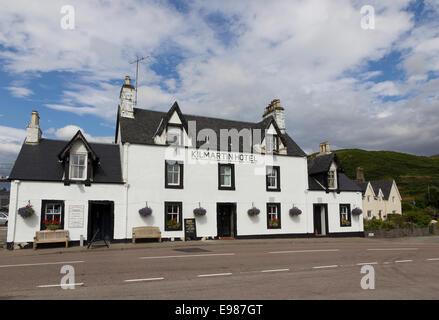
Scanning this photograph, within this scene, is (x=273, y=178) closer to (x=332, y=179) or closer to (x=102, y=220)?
(x=332, y=179)

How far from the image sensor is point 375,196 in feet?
174

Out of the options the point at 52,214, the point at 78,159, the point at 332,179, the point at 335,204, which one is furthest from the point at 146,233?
the point at 332,179

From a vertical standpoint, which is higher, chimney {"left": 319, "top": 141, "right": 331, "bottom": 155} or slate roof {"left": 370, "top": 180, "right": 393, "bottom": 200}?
chimney {"left": 319, "top": 141, "right": 331, "bottom": 155}

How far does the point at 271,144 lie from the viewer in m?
26.7

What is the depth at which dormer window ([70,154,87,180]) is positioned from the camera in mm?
20736

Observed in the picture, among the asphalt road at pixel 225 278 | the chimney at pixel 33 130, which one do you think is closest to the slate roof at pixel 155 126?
the chimney at pixel 33 130

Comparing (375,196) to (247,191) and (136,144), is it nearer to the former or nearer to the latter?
(247,191)

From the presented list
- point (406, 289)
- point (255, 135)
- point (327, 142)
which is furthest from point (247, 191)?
point (406, 289)

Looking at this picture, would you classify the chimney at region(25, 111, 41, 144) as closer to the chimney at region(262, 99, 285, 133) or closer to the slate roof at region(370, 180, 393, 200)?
the chimney at region(262, 99, 285, 133)

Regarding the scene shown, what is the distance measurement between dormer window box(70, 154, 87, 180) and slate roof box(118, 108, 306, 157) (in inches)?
109

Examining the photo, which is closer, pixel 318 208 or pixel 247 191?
pixel 247 191

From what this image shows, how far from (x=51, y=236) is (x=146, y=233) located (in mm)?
5307

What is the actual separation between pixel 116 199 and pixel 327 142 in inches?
787

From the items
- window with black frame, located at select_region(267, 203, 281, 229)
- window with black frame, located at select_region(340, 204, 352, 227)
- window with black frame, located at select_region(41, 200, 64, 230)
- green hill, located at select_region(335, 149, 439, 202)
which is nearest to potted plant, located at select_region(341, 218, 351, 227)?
window with black frame, located at select_region(340, 204, 352, 227)
